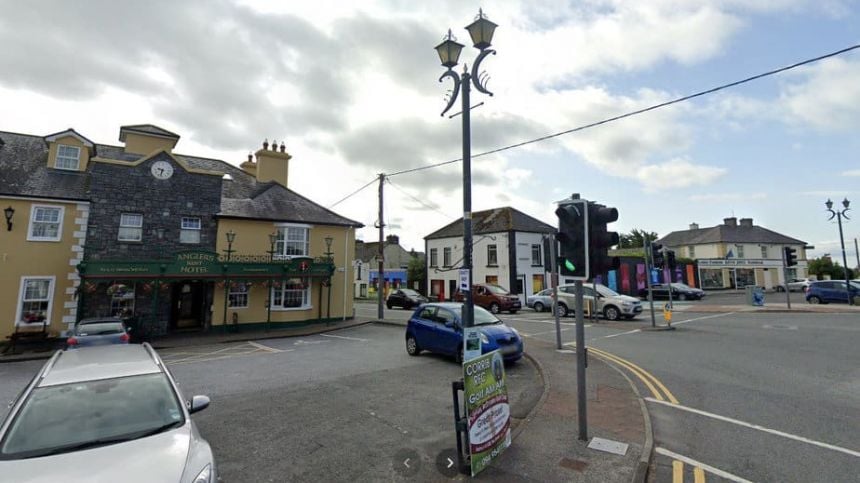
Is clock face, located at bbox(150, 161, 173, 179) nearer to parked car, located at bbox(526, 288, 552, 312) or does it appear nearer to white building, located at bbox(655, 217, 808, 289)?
parked car, located at bbox(526, 288, 552, 312)

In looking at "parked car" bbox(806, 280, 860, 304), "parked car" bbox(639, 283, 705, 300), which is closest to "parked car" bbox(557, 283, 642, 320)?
"parked car" bbox(639, 283, 705, 300)

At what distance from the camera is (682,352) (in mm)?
11188

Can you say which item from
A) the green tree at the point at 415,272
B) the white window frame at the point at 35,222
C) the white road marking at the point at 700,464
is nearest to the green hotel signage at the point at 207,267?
the white window frame at the point at 35,222

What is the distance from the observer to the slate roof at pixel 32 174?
50.9ft

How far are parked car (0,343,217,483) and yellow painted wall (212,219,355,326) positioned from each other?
14914 millimetres

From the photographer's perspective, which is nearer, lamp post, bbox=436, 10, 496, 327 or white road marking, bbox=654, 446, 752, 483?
white road marking, bbox=654, 446, 752, 483

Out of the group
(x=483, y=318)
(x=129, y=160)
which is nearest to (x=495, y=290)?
(x=483, y=318)

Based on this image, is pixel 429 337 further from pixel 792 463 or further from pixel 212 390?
pixel 792 463

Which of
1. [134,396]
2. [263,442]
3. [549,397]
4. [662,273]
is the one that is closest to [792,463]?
[549,397]

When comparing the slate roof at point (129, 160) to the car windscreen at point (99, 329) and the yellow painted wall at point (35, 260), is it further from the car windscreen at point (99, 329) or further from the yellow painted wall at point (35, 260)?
the car windscreen at point (99, 329)

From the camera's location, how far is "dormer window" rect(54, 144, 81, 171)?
17219 millimetres

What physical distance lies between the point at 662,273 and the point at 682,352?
1424 inches

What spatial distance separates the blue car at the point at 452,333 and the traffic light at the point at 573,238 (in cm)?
405

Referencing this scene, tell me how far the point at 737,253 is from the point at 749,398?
51495 mm
